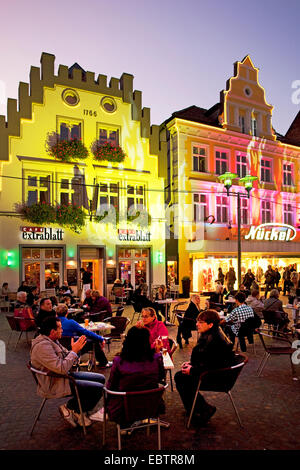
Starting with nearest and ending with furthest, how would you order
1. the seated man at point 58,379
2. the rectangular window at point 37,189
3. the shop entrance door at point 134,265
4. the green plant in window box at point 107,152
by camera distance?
the seated man at point 58,379, the rectangular window at point 37,189, the green plant in window box at point 107,152, the shop entrance door at point 134,265

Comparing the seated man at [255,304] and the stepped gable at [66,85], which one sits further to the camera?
the stepped gable at [66,85]

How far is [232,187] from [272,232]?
4475mm

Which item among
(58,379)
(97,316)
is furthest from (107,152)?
(58,379)

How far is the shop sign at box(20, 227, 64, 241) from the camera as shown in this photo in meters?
17.8

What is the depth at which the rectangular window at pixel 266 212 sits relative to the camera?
1035 inches

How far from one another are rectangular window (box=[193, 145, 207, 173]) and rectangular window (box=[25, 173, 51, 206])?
9346mm

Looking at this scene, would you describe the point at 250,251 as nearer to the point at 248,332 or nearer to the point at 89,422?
the point at 248,332

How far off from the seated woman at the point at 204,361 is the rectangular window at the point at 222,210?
19291 millimetres

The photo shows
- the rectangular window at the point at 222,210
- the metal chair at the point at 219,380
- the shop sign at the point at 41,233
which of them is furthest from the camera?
the rectangular window at the point at 222,210

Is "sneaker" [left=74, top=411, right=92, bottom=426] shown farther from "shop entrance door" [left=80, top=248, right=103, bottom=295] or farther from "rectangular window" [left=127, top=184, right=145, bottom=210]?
"rectangular window" [left=127, top=184, right=145, bottom=210]

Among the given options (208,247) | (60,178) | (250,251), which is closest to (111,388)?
(60,178)

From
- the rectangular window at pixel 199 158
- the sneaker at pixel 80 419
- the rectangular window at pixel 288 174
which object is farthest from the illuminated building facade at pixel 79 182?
the sneaker at pixel 80 419

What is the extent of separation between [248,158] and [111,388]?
78.3 ft

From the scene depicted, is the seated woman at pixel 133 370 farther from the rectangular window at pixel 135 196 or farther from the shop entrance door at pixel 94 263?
the rectangular window at pixel 135 196
